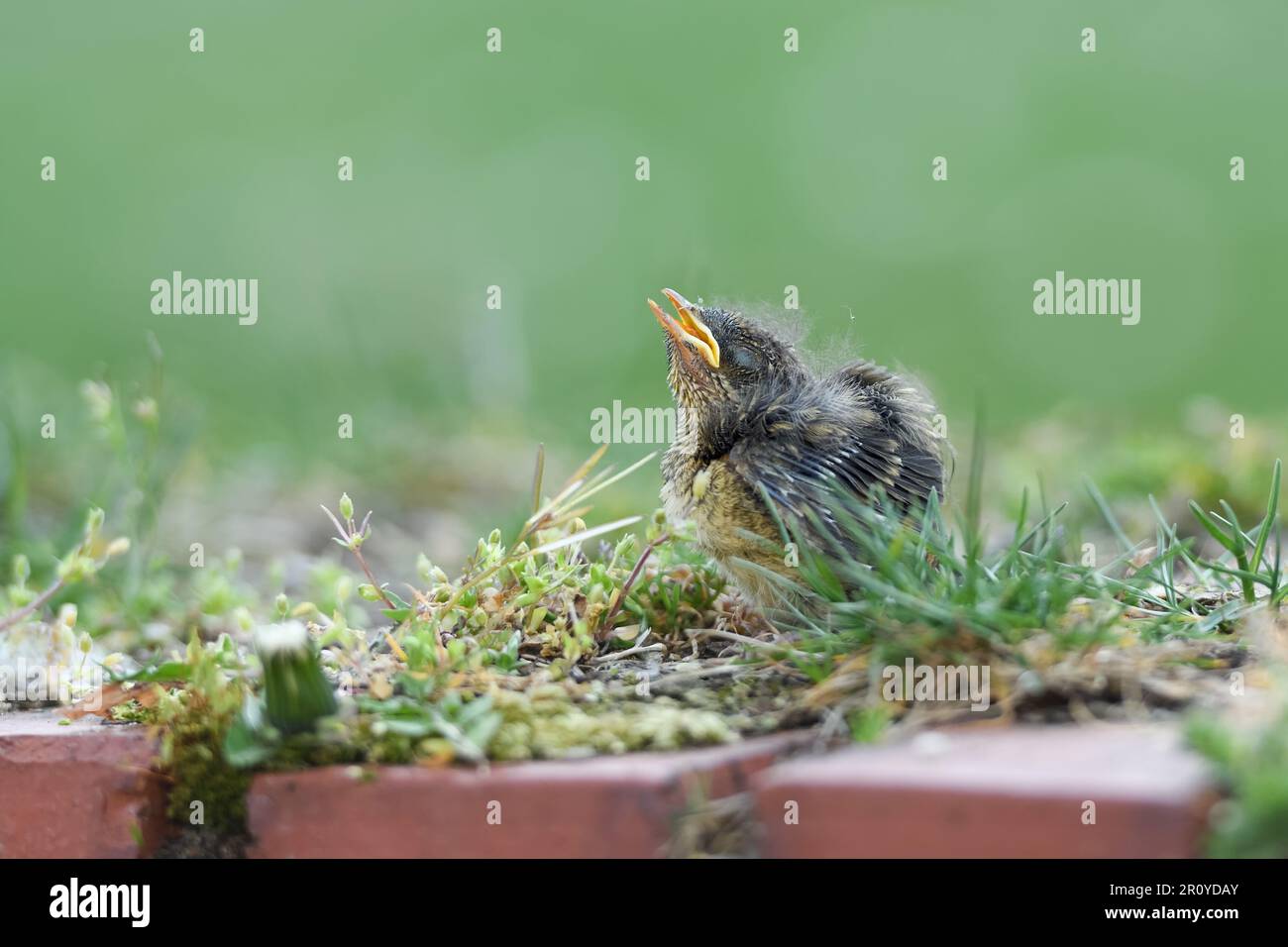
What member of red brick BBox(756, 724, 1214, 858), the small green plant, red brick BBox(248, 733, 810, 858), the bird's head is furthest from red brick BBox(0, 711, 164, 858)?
the small green plant

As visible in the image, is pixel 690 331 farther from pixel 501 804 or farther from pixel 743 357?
pixel 501 804

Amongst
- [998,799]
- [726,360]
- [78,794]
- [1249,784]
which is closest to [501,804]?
[998,799]

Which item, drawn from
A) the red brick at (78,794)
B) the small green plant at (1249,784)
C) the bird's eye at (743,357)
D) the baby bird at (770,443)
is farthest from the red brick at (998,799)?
the bird's eye at (743,357)

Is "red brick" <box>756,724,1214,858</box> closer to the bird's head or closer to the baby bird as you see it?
the baby bird

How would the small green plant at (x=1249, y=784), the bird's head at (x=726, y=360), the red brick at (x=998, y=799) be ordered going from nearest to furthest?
the small green plant at (x=1249, y=784) < the red brick at (x=998, y=799) < the bird's head at (x=726, y=360)

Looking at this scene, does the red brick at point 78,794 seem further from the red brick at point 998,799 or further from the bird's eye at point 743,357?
the bird's eye at point 743,357
